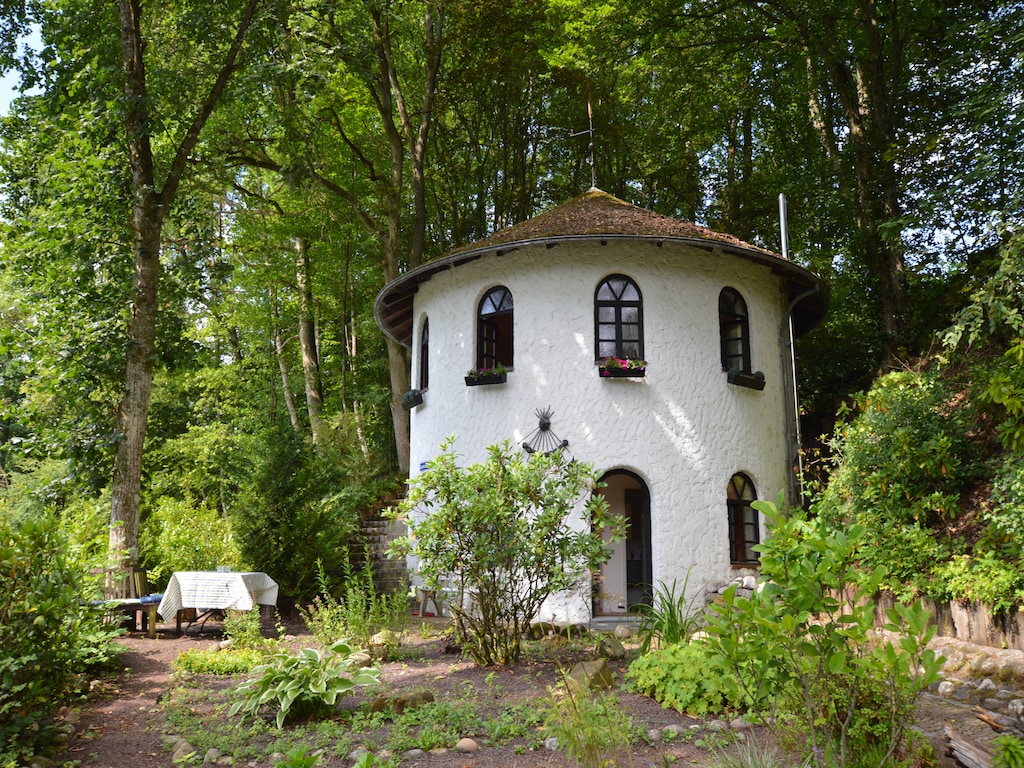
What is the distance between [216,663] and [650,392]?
712cm

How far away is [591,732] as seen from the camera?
4.31 m

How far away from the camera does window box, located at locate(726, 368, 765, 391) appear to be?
12.5 meters

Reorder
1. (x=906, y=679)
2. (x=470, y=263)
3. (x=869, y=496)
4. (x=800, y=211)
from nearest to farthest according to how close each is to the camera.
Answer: (x=906, y=679) < (x=869, y=496) < (x=470, y=263) < (x=800, y=211)

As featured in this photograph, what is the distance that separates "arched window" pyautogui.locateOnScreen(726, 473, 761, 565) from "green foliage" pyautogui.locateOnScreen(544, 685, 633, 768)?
25.5 ft

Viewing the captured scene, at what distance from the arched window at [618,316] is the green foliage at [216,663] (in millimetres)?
6846

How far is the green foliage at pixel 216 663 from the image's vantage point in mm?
7887

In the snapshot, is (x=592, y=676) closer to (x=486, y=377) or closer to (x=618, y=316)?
(x=486, y=377)

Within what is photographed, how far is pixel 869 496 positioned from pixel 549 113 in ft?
51.4

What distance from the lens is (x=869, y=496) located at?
9.58 metres

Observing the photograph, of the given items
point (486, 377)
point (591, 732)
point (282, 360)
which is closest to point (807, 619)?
point (591, 732)

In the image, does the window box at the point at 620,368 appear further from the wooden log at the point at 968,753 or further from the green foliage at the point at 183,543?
the wooden log at the point at 968,753

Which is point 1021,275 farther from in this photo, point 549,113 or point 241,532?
point 549,113

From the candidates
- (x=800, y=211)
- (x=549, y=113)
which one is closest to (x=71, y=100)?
(x=549, y=113)

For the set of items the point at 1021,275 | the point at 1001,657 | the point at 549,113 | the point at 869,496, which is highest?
the point at 549,113
